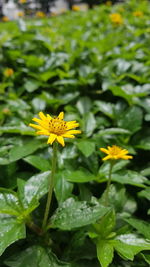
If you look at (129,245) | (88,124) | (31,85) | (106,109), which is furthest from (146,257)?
(31,85)

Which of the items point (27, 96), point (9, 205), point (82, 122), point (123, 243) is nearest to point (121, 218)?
point (123, 243)

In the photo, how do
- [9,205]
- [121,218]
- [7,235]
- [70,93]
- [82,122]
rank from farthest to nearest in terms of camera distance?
[70,93] < [82,122] < [121,218] < [9,205] < [7,235]

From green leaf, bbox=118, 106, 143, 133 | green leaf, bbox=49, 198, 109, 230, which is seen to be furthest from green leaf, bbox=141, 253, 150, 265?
green leaf, bbox=118, 106, 143, 133

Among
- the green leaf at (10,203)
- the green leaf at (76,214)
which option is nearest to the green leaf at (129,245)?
the green leaf at (76,214)

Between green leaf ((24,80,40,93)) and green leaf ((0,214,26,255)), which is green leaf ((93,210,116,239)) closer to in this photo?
green leaf ((0,214,26,255))

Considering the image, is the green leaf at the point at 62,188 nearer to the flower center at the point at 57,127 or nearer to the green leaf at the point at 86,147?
the green leaf at the point at 86,147

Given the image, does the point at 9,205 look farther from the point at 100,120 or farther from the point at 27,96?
the point at 27,96
